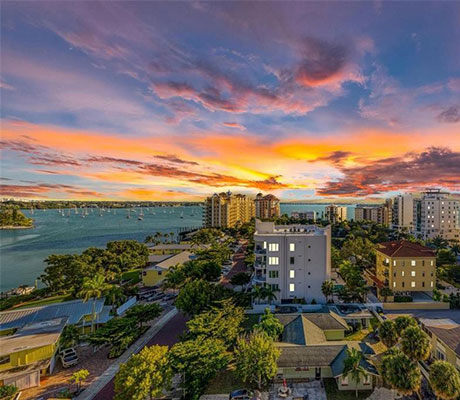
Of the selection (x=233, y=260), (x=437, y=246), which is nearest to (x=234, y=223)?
(x=233, y=260)

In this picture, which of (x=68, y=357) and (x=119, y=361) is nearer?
(x=68, y=357)

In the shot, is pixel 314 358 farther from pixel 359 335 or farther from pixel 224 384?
pixel 359 335

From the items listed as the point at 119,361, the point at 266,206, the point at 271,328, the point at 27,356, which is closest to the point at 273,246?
the point at 271,328

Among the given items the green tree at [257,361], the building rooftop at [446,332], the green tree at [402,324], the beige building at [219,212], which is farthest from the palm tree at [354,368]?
the beige building at [219,212]

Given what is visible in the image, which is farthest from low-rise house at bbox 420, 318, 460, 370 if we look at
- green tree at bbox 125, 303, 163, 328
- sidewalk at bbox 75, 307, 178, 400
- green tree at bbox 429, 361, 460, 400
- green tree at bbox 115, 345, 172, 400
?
sidewalk at bbox 75, 307, 178, 400

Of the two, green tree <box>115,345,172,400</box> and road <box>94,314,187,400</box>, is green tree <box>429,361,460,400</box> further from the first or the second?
road <box>94,314,187,400</box>

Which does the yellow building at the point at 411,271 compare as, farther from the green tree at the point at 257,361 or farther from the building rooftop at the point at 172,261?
the building rooftop at the point at 172,261

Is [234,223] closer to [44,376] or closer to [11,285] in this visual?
[11,285]

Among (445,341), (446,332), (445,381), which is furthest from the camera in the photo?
(446,332)
